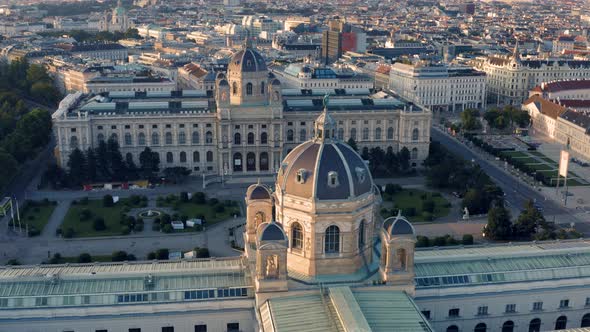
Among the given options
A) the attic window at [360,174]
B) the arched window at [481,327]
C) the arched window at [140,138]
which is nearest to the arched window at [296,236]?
the attic window at [360,174]

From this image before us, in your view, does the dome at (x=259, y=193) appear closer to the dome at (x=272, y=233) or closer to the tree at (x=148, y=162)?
the dome at (x=272, y=233)

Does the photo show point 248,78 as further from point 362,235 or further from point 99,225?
point 362,235

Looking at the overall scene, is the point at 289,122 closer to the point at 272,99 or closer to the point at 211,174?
the point at 272,99

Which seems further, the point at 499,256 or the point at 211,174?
the point at 211,174

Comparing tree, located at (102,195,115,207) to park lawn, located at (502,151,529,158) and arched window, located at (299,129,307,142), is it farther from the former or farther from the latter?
park lawn, located at (502,151,529,158)

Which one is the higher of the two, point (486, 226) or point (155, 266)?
point (155, 266)

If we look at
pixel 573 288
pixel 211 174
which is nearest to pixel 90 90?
pixel 211 174

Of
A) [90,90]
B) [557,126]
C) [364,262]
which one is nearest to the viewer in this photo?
[364,262]

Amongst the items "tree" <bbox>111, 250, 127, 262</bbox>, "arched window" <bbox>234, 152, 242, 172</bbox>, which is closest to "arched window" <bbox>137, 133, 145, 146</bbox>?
"arched window" <bbox>234, 152, 242, 172</bbox>
